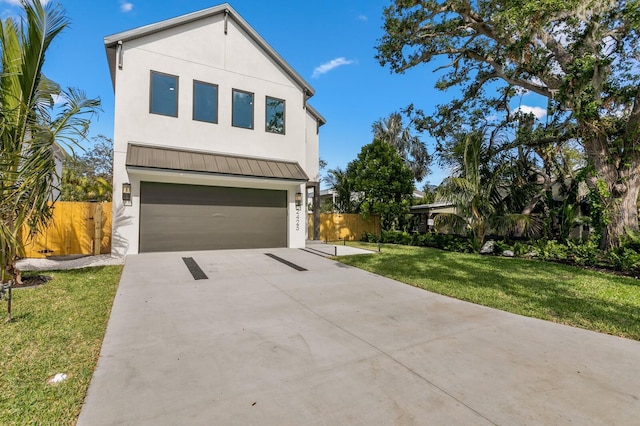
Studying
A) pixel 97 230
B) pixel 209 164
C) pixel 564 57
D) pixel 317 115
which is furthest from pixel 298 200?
pixel 564 57

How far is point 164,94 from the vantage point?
10227mm

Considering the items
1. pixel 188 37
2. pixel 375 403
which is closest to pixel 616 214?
pixel 375 403

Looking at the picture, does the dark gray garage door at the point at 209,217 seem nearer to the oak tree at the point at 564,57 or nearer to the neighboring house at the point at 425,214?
the oak tree at the point at 564,57

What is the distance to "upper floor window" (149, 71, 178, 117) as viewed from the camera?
10062 mm

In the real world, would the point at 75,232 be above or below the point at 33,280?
above

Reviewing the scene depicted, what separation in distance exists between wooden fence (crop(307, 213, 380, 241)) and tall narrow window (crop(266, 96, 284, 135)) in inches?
216

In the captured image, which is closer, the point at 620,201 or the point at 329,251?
the point at 620,201

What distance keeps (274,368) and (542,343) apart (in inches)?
130

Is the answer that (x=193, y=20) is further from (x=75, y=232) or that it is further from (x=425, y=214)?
(x=425, y=214)

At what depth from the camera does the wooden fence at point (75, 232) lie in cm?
973

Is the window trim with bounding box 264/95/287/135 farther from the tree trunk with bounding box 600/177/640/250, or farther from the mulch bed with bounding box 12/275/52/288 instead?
the tree trunk with bounding box 600/177/640/250

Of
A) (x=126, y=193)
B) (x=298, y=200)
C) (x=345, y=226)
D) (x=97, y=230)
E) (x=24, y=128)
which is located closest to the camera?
(x=24, y=128)

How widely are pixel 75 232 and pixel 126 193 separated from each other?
2.57m

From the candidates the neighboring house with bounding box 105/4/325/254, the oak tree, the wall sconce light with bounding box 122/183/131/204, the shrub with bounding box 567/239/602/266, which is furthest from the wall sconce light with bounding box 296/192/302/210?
the shrub with bounding box 567/239/602/266
